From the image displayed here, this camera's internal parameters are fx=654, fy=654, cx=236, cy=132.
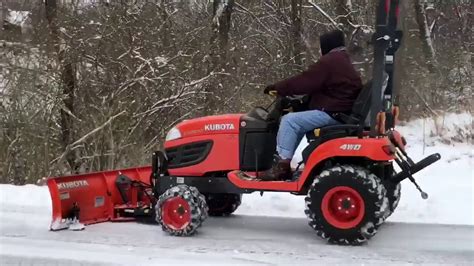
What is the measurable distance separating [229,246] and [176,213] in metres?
0.71

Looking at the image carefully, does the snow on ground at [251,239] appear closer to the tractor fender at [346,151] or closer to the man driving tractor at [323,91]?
the tractor fender at [346,151]

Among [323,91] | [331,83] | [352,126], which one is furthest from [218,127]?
[352,126]

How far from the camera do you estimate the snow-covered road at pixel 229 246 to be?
17.2 feet

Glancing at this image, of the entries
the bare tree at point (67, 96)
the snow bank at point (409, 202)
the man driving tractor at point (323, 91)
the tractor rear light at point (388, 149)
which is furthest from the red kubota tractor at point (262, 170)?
the bare tree at point (67, 96)

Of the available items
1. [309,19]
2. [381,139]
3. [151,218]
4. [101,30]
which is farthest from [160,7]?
[381,139]

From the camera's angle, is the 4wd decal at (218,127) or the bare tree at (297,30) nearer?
the 4wd decal at (218,127)

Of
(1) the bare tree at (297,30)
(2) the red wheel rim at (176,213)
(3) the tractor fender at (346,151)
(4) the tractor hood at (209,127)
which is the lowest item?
(2) the red wheel rim at (176,213)

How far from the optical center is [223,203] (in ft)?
23.5

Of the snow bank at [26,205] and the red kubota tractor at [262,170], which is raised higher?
the red kubota tractor at [262,170]

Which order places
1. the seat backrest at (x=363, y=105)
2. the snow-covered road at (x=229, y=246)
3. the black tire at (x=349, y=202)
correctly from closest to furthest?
the snow-covered road at (x=229, y=246)
the black tire at (x=349, y=202)
the seat backrest at (x=363, y=105)

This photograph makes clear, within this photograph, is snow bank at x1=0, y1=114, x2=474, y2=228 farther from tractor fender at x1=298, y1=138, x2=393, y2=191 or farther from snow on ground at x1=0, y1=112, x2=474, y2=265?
tractor fender at x1=298, y1=138, x2=393, y2=191

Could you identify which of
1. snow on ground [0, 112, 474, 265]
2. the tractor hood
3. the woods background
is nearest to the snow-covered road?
snow on ground [0, 112, 474, 265]

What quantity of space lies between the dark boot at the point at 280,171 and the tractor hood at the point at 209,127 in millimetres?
525

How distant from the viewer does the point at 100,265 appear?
5066mm
